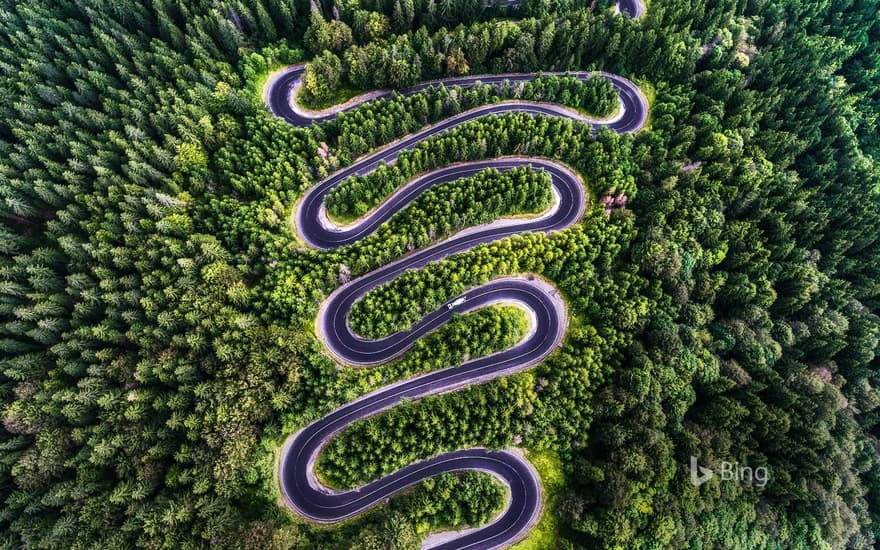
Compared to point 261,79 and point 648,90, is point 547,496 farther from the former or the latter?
Result: point 261,79

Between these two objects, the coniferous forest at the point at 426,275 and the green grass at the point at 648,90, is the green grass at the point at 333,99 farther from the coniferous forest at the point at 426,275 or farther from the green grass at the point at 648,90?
the green grass at the point at 648,90

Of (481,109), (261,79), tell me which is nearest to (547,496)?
(481,109)

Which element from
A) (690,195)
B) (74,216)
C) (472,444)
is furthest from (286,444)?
(690,195)

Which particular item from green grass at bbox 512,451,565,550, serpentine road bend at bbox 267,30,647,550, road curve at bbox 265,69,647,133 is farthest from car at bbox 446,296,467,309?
road curve at bbox 265,69,647,133

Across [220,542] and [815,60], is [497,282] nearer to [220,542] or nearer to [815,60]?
[220,542]

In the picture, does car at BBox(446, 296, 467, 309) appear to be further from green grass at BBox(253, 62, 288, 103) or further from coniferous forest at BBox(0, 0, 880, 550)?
green grass at BBox(253, 62, 288, 103)

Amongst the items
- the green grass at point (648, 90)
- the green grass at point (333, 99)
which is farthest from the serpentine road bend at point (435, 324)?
the green grass at point (333, 99)
